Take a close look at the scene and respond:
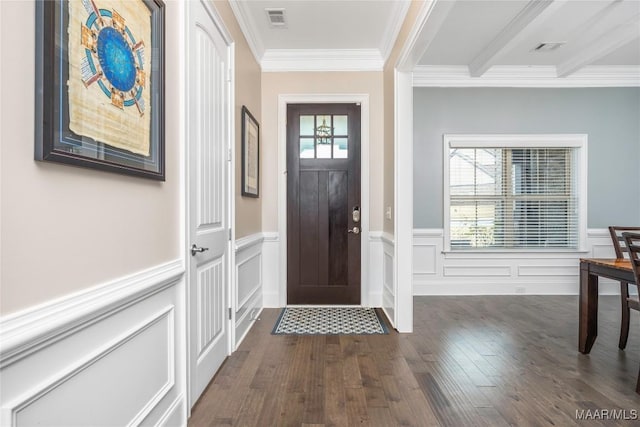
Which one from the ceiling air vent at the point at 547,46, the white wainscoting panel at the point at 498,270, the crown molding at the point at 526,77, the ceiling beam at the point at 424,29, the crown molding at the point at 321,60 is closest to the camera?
the ceiling beam at the point at 424,29

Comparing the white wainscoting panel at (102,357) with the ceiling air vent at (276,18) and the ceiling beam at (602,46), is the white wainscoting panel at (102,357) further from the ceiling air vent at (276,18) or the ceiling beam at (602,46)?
the ceiling beam at (602,46)

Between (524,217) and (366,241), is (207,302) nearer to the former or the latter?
(366,241)

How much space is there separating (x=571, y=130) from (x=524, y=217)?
4.09ft

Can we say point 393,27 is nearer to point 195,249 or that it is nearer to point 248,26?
point 248,26

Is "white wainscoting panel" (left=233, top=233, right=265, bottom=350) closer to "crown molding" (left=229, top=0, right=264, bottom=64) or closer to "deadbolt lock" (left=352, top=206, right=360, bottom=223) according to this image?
"deadbolt lock" (left=352, top=206, right=360, bottom=223)

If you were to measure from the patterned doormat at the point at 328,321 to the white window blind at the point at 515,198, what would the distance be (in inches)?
69.0

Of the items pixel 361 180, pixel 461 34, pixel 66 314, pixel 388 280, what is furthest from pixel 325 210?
pixel 66 314

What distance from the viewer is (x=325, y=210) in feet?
13.5

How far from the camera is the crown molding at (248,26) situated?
9.75 ft

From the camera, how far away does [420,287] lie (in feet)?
15.4

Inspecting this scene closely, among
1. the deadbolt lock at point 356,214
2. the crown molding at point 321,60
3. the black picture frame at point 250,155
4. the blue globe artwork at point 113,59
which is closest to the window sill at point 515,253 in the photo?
the deadbolt lock at point 356,214

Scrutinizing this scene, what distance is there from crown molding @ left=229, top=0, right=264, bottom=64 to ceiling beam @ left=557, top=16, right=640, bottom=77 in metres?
3.47

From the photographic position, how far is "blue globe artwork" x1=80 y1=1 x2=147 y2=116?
1097 mm

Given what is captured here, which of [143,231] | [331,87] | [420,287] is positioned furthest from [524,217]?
[143,231]
